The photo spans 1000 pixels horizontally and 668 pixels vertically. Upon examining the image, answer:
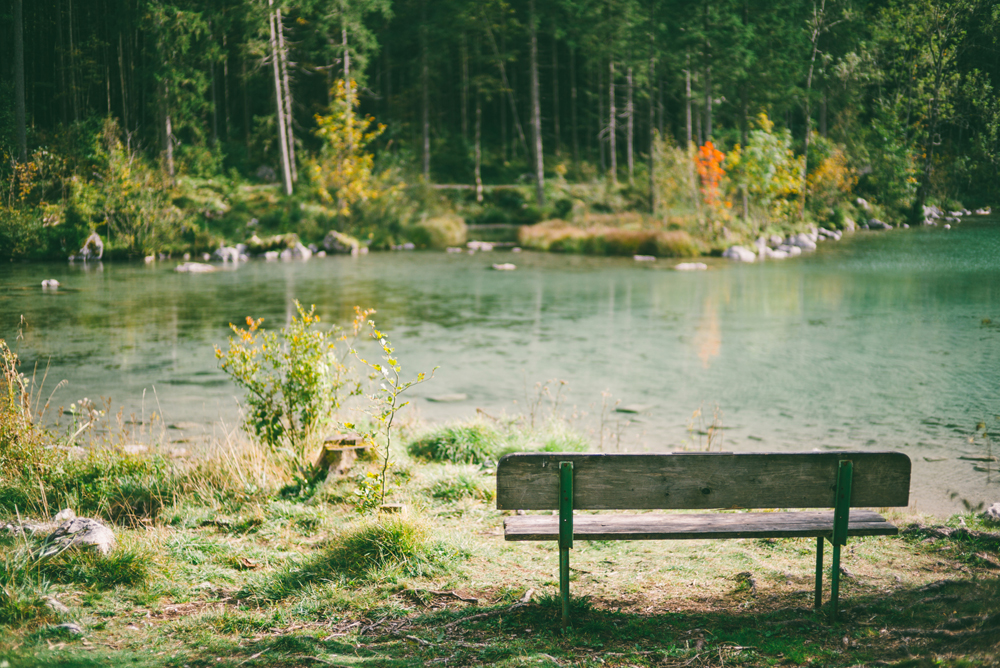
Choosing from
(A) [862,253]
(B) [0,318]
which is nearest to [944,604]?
(A) [862,253]

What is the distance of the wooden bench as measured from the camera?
3096mm

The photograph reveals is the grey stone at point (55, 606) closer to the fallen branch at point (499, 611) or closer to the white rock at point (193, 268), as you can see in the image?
the fallen branch at point (499, 611)

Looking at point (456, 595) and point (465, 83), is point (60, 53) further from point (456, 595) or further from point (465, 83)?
point (465, 83)

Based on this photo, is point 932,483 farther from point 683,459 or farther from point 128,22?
point 128,22

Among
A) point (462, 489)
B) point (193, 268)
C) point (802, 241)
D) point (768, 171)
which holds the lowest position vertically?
point (462, 489)

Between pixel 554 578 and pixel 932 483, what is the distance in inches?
140

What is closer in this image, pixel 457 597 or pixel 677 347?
pixel 457 597

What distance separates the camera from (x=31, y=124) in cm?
834

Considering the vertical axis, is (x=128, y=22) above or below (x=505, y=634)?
above

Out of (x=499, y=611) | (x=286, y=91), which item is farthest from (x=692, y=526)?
(x=286, y=91)

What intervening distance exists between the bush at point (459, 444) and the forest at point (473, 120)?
465 cm

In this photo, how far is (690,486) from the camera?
312 cm

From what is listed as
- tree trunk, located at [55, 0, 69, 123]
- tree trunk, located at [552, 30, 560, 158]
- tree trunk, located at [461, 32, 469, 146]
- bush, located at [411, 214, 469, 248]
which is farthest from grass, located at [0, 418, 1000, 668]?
tree trunk, located at [552, 30, 560, 158]

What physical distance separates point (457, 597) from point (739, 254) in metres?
20.1
